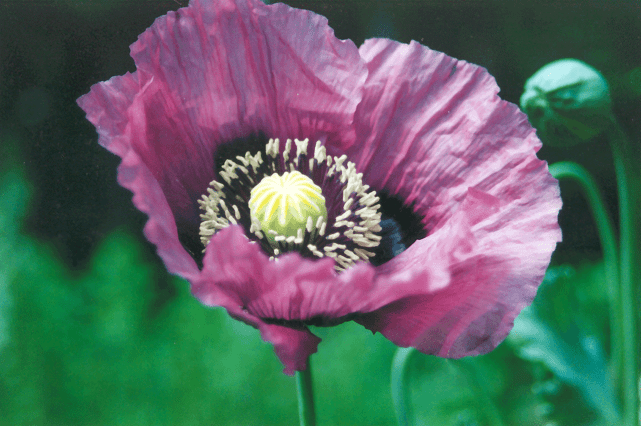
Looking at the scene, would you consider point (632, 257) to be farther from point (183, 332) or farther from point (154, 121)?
point (183, 332)

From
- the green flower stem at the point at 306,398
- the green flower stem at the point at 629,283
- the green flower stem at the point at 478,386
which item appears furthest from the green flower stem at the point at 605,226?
the green flower stem at the point at 306,398

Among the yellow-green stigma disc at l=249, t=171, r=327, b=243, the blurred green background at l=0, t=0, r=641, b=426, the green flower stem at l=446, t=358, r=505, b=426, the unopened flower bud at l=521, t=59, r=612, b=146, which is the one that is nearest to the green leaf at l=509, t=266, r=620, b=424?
the blurred green background at l=0, t=0, r=641, b=426

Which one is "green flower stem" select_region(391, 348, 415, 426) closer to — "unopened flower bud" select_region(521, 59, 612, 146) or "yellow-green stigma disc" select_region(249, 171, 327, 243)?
"yellow-green stigma disc" select_region(249, 171, 327, 243)

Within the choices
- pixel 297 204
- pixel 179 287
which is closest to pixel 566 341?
pixel 297 204

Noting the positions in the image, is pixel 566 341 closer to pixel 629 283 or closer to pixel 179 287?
pixel 629 283

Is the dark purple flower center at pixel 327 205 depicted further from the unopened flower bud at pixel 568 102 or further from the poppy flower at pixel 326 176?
the unopened flower bud at pixel 568 102

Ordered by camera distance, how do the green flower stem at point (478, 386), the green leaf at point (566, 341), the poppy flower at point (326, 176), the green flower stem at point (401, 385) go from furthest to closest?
the green leaf at point (566, 341) → the green flower stem at point (478, 386) → the green flower stem at point (401, 385) → the poppy flower at point (326, 176)
